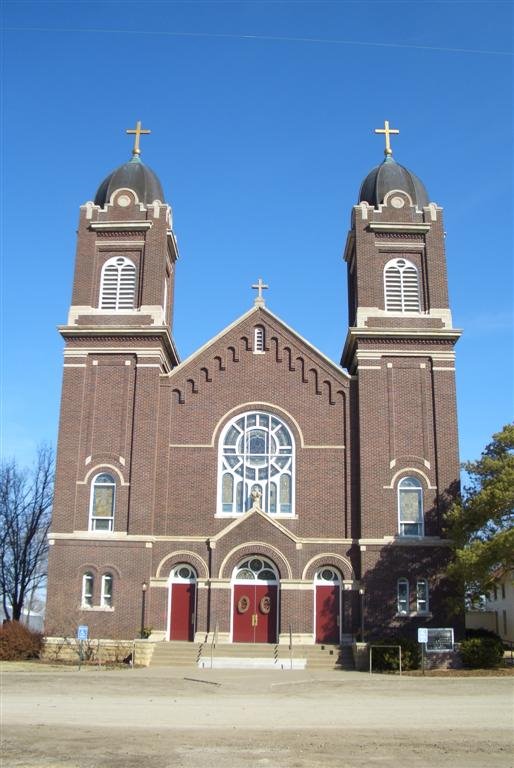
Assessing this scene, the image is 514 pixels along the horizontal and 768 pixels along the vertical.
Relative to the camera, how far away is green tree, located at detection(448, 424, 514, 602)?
87.0 ft

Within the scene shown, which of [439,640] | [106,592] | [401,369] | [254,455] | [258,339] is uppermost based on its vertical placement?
[258,339]

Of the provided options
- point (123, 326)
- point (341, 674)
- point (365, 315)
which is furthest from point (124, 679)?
point (365, 315)

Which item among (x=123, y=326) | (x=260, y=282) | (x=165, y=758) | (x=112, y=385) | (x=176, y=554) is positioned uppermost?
(x=260, y=282)

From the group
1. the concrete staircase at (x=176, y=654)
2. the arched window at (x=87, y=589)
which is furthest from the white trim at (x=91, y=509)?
the concrete staircase at (x=176, y=654)

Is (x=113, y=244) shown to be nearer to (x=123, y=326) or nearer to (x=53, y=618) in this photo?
(x=123, y=326)

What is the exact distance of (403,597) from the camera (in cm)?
3077

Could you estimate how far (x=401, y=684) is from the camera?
23.6 metres

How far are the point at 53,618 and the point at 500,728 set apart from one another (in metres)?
19.4

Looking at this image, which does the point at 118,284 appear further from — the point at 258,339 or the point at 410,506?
the point at 410,506

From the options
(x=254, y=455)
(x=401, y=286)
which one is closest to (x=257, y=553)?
(x=254, y=455)

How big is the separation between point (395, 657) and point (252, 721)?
41.4ft

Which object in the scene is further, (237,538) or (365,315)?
(365,315)

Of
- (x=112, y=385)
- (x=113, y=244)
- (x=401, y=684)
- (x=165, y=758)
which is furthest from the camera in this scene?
(x=113, y=244)

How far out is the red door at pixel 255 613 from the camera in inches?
1217
